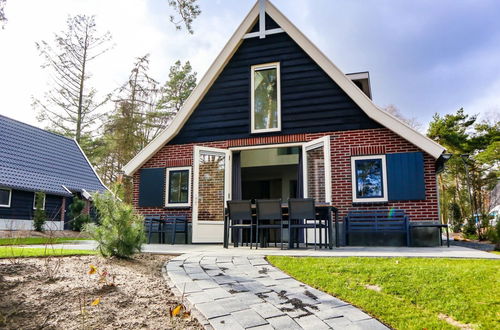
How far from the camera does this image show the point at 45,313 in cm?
256

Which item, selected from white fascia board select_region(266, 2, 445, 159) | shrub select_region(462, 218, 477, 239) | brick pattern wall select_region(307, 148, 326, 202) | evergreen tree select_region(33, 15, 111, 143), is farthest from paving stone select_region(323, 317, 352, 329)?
evergreen tree select_region(33, 15, 111, 143)

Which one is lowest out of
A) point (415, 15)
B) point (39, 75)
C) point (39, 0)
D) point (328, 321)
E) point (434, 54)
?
point (328, 321)

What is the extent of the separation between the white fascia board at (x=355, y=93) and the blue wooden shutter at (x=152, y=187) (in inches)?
196

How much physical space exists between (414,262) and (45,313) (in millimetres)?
4080

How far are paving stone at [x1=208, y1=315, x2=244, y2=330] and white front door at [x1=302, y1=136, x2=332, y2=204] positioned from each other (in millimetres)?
5690

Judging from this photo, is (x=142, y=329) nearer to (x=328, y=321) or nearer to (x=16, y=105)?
(x=328, y=321)

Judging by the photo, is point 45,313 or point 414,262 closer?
point 45,313

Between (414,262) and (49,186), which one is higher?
(49,186)

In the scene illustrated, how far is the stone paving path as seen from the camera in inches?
97.4

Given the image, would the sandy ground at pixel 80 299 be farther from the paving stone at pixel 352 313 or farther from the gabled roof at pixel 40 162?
the gabled roof at pixel 40 162

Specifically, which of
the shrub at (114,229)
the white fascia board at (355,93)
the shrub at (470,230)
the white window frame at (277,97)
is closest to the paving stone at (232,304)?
the shrub at (114,229)

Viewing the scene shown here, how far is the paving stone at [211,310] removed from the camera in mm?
2574

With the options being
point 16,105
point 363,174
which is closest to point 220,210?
point 363,174

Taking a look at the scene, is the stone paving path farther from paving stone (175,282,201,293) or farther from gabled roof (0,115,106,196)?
gabled roof (0,115,106,196)
